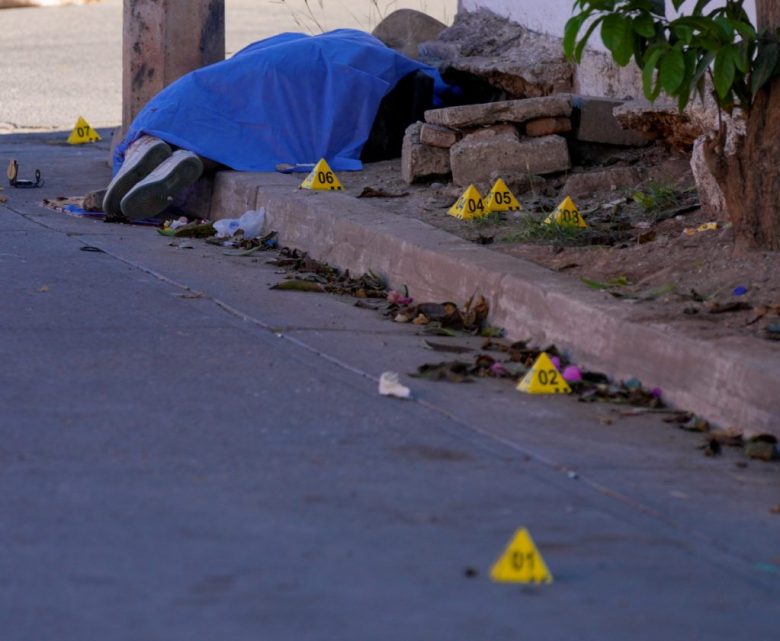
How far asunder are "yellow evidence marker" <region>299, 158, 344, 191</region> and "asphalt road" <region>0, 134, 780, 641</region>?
2153mm

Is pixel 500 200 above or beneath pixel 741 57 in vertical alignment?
beneath

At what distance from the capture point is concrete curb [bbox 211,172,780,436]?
435cm

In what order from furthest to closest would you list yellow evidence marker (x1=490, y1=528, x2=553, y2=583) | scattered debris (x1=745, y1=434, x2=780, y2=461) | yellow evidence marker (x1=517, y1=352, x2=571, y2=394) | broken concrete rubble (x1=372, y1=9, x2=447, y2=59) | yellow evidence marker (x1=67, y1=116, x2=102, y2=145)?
1. yellow evidence marker (x1=67, y1=116, x2=102, y2=145)
2. broken concrete rubble (x1=372, y1=9, x2=447, y2=59)
3. yellow evidence marker (x1=517, y1=352, x2=571, y2=394)
4. scattered debris (x1=745, y1=434, x2=780, y2=461)
5. yellow evidence marker (x1=490, y1=528, x2=553, y2=583)

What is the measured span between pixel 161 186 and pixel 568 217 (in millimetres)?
2484

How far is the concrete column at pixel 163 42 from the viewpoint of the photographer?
909 cm

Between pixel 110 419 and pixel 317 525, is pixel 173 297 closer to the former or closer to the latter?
pixel 110 419

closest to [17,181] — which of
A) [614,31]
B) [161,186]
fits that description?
[161,186]

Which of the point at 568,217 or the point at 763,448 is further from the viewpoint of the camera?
the point at 568,217

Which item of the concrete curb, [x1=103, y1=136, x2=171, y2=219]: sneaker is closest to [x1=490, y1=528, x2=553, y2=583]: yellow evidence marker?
the concrete curb

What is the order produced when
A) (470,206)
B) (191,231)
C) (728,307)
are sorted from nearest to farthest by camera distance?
(728,307) < (470,206) < (191,231)

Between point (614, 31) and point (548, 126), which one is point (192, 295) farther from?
point (548, 126)

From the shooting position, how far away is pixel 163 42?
360 inches

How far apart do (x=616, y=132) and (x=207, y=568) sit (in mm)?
5017

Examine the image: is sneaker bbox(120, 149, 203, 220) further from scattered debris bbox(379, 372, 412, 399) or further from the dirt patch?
scattered debris bbox(379, 372, 412, 399)
